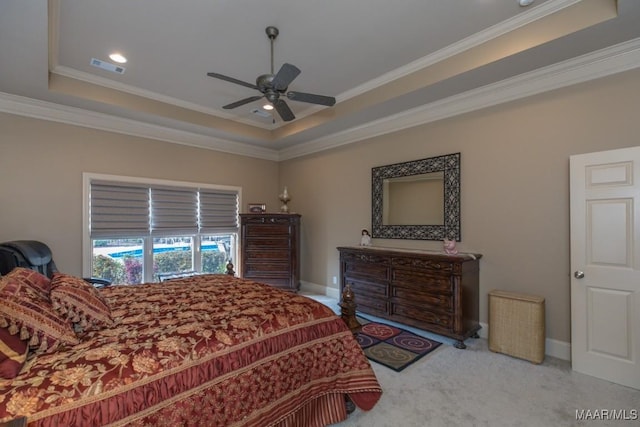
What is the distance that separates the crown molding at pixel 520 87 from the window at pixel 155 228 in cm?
279

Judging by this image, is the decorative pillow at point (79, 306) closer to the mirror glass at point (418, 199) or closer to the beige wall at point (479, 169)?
the beige wall at point (479, 169)

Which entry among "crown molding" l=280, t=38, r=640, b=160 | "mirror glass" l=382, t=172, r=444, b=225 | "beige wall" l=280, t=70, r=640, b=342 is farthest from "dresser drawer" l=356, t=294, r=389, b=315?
"crown molding" l=280, t=38, r=640, b=160

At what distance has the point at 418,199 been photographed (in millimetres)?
4043

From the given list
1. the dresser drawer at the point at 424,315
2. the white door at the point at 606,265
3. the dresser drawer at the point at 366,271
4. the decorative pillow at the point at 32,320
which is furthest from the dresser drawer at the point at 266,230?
the white door at the point at 606,265

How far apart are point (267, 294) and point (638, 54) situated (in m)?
3.72

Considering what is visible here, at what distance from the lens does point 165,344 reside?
1.47 m

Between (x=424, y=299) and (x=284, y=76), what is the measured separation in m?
2.78

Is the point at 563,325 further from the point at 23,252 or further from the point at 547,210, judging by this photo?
the point at 23,252

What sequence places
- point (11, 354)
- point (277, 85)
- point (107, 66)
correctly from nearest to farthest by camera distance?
point (11, 354) < point (277, 85) < point (107, 66)

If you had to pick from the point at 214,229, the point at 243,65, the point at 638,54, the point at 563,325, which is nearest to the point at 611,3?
the point at 638,54

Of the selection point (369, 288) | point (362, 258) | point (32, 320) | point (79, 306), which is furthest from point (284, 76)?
point (369, 288)

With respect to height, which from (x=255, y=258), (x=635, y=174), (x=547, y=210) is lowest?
(x=255, y=258)

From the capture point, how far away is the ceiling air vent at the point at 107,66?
10.7ft

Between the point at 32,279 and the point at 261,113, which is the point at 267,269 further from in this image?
the point at 32,279
